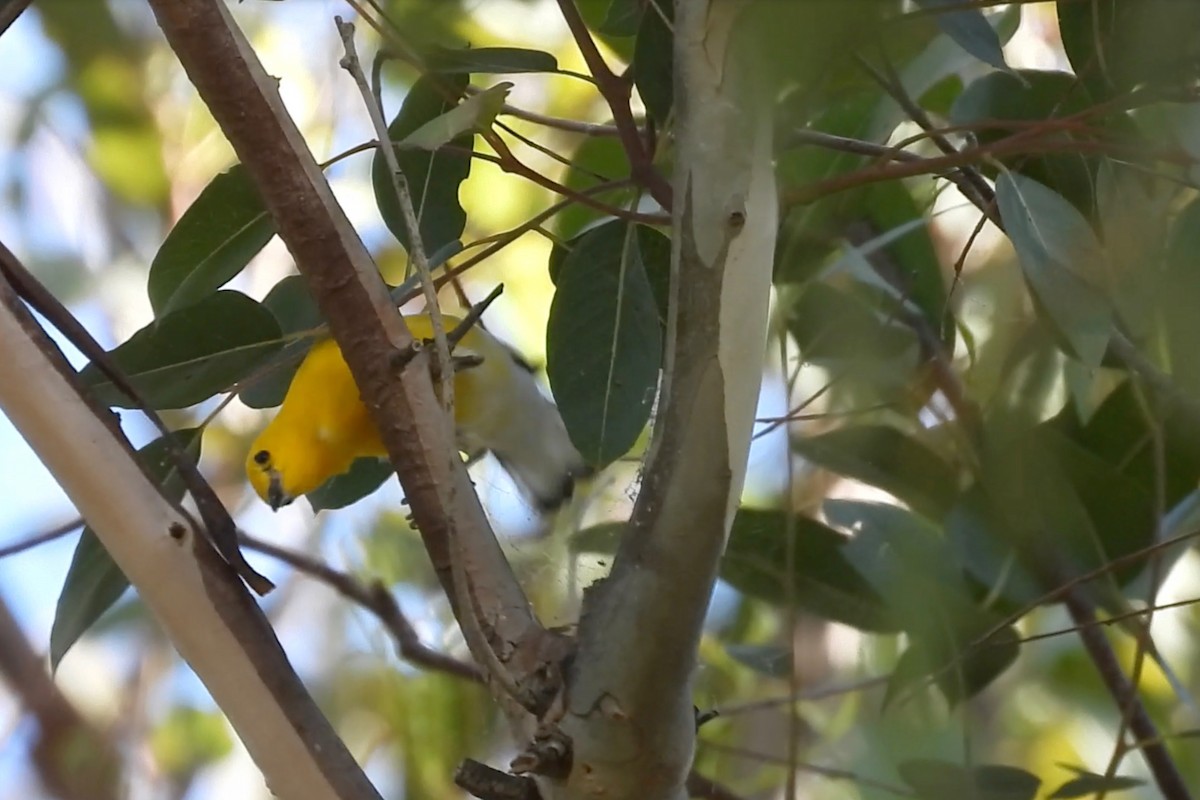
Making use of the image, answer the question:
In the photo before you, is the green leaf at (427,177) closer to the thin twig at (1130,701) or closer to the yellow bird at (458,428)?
the yellow bird at (458,428)

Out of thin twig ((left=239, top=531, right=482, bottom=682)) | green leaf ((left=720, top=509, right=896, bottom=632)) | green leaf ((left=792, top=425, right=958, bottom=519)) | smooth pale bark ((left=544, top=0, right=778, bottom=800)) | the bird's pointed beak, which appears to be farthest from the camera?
the bird's pointed beak

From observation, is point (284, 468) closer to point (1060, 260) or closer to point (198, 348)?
point (198, 348)

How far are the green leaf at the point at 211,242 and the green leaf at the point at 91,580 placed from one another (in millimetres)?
79

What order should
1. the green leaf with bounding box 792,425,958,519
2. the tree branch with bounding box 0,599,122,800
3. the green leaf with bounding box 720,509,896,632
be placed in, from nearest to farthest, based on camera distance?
the green leaf with bounding box 792,425,958,519 → the green leaf with bounding box 720,509,896,632 → the tree branch with bounding box 0,599,122,800

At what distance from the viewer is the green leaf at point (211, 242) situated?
0.66m

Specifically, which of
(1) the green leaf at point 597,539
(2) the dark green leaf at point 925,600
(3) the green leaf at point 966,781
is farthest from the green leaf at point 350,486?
(3) the green leaf at point 966,781

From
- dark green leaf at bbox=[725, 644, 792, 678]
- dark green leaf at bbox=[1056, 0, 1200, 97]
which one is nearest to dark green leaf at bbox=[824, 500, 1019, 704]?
dark green leaf at bbox=[725, 644, 792, 678]

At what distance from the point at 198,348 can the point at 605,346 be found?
0.70 feet

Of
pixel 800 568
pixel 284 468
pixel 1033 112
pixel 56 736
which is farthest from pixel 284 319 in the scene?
pixel 56 736

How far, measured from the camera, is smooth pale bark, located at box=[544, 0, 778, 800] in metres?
0.41

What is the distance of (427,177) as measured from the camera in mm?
708

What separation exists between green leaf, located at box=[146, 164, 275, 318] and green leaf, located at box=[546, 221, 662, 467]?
6.6 inches

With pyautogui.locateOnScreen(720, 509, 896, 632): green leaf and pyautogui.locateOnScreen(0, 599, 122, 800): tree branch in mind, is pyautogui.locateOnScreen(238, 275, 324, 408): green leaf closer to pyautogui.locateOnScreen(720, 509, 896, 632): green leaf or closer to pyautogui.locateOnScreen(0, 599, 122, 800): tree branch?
pyautogui.locateOnScreen(720, 509, 896, 632): green leaf

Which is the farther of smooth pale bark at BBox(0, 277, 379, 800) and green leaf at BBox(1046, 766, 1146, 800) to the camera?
green leaf at BBox(1046, 766, 1146, 800)
